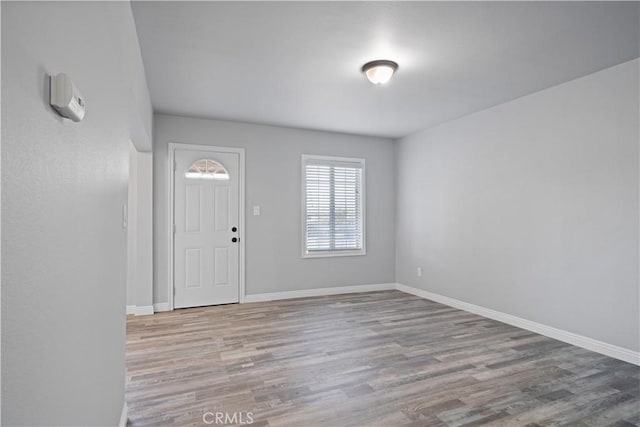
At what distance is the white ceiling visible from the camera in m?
2.43

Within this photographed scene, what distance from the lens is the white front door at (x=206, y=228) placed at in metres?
4.82

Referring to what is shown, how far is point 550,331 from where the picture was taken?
12.1 ft

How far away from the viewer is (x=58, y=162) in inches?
36.8

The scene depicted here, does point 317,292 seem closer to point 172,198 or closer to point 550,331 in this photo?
point 172,198

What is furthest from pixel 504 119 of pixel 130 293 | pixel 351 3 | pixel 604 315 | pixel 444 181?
pixel 130 293

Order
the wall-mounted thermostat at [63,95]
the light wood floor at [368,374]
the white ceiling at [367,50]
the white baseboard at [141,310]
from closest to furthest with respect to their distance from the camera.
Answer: the wall-mounted thermostat at [63,95] < the light wood floor at [368,374] < the white ceiling at [367,50] < the white baseboard at [141,310]

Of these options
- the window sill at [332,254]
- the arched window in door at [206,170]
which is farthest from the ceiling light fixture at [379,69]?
the window sill at [332,254]

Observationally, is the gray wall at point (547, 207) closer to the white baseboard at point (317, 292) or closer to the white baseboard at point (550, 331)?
the white baseboard at point (550, 331)

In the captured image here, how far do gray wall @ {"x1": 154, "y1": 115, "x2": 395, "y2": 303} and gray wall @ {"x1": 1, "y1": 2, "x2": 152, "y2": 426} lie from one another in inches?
124

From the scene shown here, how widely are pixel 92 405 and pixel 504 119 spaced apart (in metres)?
4.60

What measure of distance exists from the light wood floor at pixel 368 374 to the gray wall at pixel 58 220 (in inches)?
36.3

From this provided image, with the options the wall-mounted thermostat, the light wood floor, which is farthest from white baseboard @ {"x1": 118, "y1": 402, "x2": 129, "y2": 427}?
the wall-mounted thermostat

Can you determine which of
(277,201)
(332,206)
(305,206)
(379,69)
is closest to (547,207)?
(379,69)

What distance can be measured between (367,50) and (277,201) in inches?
112
